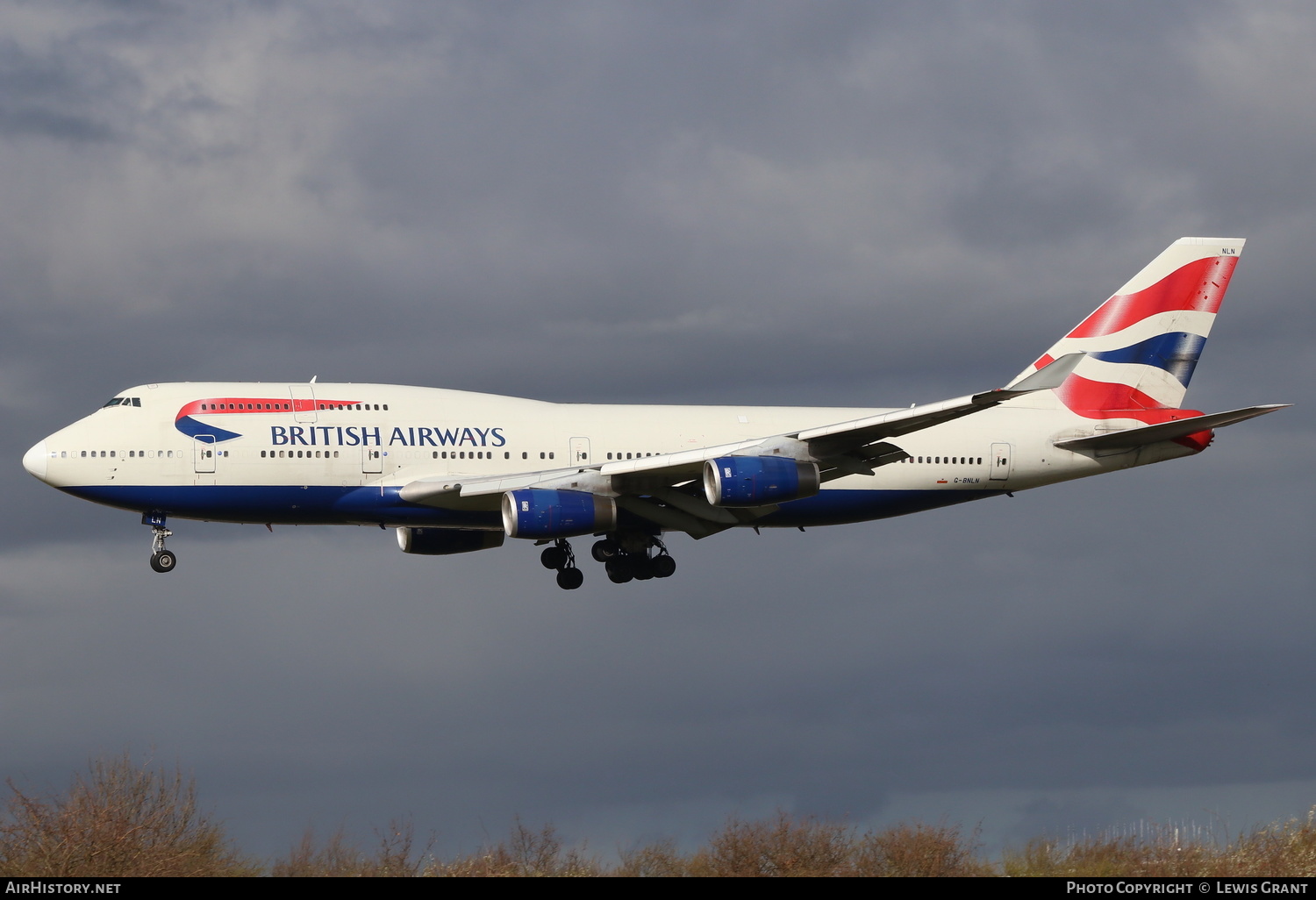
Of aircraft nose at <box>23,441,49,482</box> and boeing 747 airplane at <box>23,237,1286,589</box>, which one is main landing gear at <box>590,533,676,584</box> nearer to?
boeing 747 airplane at <box>23,237,1286,589</box>

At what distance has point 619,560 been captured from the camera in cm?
5434

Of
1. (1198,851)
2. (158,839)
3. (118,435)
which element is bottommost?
(1198,851)

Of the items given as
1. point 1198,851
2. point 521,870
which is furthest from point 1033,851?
point 521,870

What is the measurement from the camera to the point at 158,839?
32719mm

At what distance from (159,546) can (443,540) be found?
33.6ft

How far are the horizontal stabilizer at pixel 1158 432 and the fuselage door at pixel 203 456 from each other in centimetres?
2883

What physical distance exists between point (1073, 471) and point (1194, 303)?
9.37 meters

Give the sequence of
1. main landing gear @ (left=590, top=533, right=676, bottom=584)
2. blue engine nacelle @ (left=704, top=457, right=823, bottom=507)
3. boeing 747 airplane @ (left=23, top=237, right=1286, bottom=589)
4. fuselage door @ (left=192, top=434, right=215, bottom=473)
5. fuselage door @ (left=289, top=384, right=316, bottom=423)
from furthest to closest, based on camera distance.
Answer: main landing gear @ (left=590, top=533, right=676, bottom=584) < fuselage door @ (left=289, top=384, right=316, bottom=423) < fuselage door @ (left=192, top=434, right=215, bottom=473) < boeing 747 airplane @ (left=23, top=237, right=1286, bottom=589) < blue engine nacelle @ (left=704, top=457, right=823, bottom=507)

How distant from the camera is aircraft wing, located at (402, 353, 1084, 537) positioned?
45.9m

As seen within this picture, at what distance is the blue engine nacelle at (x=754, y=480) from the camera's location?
151 ft

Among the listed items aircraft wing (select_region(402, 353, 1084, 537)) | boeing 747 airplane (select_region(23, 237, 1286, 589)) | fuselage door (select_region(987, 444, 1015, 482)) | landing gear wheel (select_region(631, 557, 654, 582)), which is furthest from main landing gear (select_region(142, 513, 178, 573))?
fuselage door (select_region(987, 444, 1015, 482))

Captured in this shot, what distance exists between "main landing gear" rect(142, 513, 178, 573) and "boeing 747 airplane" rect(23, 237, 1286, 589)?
0.30 feet
